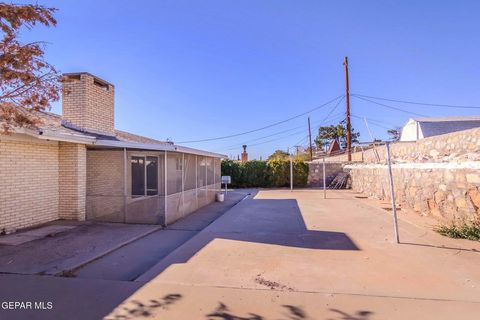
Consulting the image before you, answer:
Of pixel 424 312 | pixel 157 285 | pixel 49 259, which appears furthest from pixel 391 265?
pixel 49 259

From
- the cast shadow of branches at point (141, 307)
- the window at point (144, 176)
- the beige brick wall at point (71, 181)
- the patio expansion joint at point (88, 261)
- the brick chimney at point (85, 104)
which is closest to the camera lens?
the cast shadow of branches at point (141, 307)

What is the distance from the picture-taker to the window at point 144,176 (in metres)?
9.02

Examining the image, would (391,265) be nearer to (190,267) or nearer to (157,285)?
→ (190,267)

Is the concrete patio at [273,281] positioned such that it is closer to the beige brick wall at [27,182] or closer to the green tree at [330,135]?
the beige brick wall at [27,182]

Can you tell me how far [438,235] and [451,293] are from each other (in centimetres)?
→ 367

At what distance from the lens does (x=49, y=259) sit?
5105mm

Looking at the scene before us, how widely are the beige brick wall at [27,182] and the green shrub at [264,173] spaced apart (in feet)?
48.9

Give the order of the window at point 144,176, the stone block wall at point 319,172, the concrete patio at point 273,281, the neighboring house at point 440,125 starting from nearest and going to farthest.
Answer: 1. the concrete patio at point 273,281
2. the window at point 144,176
3. the stone block wall at point 319,172
4. the neighboring house at point 440,125

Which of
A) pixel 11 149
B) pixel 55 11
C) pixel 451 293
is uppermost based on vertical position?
pixel 55 11

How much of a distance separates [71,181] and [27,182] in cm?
106

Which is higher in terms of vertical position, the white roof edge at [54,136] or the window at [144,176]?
the white roof edge at [54,136]

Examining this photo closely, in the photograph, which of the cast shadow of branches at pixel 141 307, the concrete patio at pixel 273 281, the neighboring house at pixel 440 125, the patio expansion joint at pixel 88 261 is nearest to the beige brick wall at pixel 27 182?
the patio expansion joint at pixel 88 261

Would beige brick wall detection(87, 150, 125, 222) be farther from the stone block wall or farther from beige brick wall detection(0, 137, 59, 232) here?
the stone block wall

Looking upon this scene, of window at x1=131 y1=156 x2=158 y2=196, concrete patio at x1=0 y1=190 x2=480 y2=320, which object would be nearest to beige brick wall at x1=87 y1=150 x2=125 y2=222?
window at x1=131 y1=156 x2=158 y2=196
